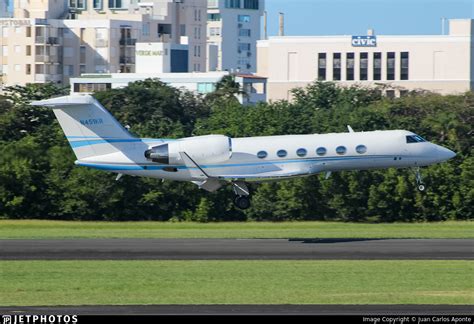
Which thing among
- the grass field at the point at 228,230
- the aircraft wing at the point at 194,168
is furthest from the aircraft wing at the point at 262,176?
the grass field at the point at 228,230

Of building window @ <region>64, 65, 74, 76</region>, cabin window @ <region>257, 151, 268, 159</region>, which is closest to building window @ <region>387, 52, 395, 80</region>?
building window @ <region>64, 65, 74, 76</region>

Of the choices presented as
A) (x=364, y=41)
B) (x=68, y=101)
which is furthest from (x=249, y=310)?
(x=364, y=41)

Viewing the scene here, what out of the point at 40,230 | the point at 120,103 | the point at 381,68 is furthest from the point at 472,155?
the point at 381,68

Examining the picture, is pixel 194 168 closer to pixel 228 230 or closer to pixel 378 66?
pixel 228 230

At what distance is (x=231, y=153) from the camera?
49.5 m

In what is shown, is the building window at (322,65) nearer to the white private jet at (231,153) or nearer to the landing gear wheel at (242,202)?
the white private jet at (231,153)

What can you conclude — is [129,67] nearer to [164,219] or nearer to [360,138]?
[164,219]

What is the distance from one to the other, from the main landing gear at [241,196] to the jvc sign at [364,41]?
119 m

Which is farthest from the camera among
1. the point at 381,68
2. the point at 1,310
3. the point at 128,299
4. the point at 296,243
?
the point at 381,68

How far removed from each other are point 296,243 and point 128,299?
1496 centimetres

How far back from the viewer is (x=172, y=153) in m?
49.4

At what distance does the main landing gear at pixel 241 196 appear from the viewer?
50.0 m

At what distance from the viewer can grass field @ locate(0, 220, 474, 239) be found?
147ft

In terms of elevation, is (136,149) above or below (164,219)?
above
